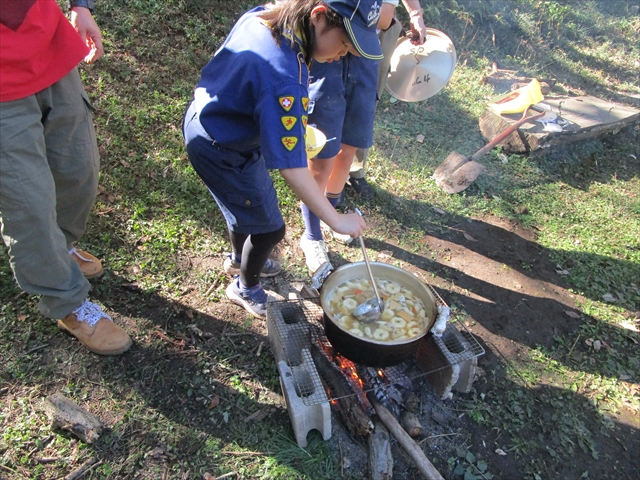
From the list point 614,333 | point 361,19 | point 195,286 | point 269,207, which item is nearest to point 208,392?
point 195,286

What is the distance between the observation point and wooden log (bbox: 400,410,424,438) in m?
2.70

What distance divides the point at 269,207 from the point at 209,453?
4.82 ft

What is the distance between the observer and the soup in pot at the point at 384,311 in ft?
8.79

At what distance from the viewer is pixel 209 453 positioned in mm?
2531

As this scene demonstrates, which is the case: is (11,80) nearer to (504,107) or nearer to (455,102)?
(504,107)

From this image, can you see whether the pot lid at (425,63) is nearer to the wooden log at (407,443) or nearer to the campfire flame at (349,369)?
the campfire flame at (349,369)

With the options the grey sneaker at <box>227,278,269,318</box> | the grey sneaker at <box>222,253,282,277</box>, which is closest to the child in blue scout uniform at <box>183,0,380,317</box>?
the grey sneaker at <box>227,278,269,318</box>

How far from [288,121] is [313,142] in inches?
31.9

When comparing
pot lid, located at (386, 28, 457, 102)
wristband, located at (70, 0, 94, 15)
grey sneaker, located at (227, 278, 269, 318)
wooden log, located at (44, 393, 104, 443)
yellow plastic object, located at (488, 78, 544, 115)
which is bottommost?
wooden log, located at (44, 393, 104, 443)

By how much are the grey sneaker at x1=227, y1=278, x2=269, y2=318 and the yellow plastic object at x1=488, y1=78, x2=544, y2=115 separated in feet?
13.9

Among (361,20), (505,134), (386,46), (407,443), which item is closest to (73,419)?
(407,443)

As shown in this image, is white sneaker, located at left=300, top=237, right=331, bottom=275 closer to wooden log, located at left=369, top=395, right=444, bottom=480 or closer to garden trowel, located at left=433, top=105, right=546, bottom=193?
wooden log, located at left=369, top=395, right=444, bottom=480

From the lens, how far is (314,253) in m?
3.77

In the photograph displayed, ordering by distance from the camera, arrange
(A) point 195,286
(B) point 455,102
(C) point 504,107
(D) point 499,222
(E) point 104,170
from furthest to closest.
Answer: (B) point 455,102 < (C) point 504,107 < (D) point 499,222 < (E) point 104,170 < (A) point 195,286
